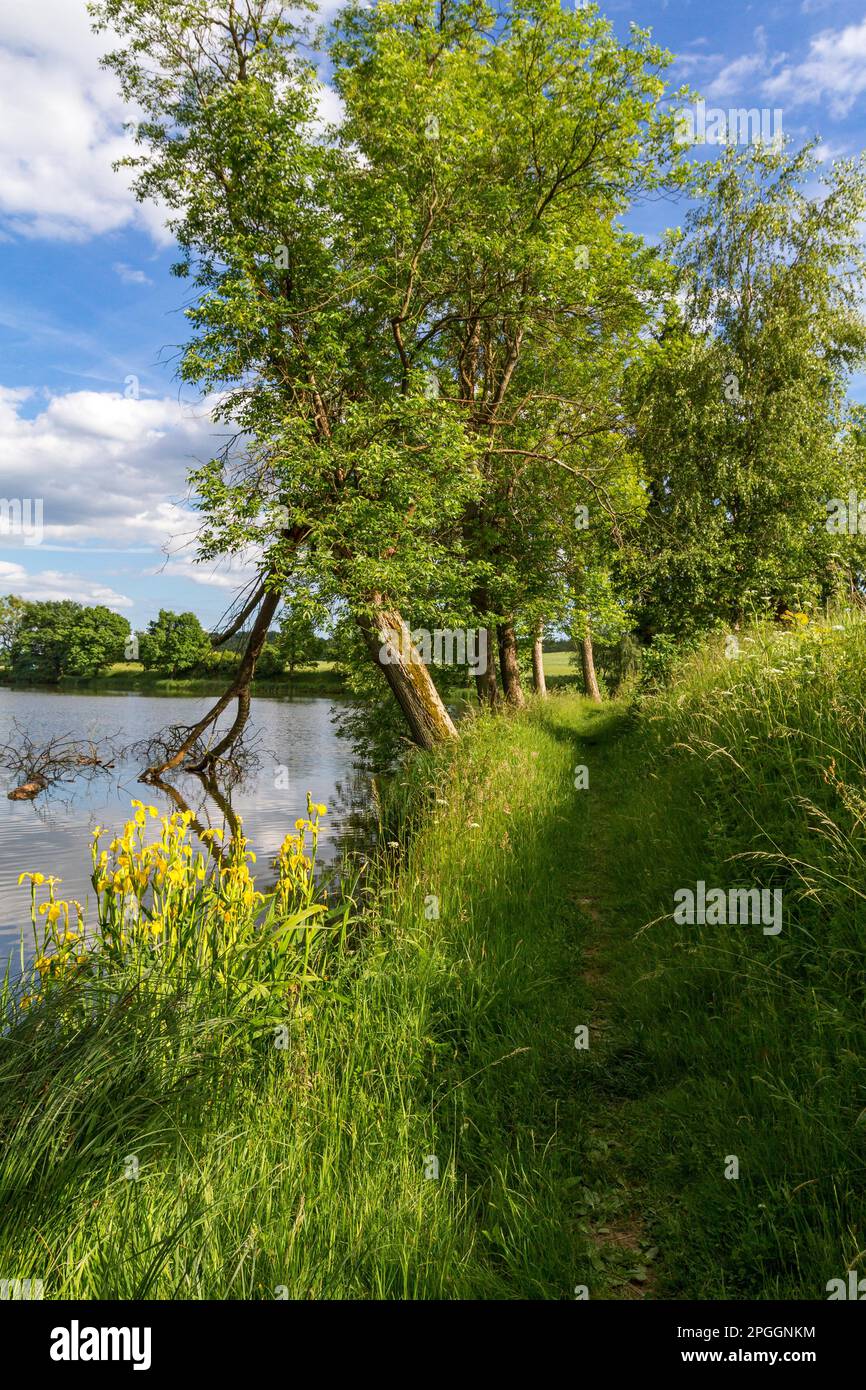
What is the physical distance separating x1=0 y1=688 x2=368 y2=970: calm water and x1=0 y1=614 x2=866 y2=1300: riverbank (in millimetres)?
3391

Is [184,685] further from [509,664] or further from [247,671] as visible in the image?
[247,671]

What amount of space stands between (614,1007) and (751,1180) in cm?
182

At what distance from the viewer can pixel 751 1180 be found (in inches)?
114

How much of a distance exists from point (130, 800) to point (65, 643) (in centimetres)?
6325

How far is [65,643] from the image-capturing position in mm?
73312

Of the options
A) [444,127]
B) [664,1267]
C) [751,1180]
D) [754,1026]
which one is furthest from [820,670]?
[444,127]

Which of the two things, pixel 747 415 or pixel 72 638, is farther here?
pixel 72 638

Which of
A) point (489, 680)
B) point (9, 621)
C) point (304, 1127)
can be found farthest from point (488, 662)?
point (9, 621)

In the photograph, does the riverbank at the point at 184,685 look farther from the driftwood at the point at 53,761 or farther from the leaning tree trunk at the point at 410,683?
the leaning tree trunk at the point at 410,683

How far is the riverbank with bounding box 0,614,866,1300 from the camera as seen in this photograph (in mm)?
2537

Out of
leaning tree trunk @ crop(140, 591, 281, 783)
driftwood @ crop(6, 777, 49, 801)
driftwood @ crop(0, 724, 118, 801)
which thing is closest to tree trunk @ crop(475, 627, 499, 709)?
leaning tree trunk @ crop(140, 591, 281, 783)

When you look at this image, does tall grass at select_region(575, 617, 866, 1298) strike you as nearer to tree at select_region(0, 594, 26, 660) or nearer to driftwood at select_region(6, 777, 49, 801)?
driftwood at select_region(6, 777, 49, 801)

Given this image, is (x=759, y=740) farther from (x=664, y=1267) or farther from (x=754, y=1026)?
(x=664, y=1267)

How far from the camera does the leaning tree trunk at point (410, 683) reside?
13.0 metres
